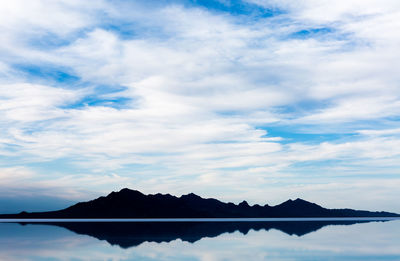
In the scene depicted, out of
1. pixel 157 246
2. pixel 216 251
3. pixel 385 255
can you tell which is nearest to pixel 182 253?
pixel 216 251

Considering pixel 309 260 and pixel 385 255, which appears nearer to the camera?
pixel 309 260

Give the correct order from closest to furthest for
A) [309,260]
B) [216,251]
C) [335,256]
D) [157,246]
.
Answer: [309,260] < [335,256] < [216,251] < [157,246]

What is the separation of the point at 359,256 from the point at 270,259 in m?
9.04

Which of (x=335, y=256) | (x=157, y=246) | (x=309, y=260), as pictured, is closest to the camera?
(x=309, y=260)

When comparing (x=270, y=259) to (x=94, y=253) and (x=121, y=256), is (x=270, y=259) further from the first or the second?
(x=94, y=253)

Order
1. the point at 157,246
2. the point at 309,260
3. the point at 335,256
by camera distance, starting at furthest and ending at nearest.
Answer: the point at 157,246 → the point at 335,256 → the point at 309,260

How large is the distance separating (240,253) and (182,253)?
5.65m

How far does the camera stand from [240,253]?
44.2 m

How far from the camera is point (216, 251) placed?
151 ft

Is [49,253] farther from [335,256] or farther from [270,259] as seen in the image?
[335,256]

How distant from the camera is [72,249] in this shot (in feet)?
157

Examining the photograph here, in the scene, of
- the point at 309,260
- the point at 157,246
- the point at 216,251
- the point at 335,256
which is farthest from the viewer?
the point at 157,246

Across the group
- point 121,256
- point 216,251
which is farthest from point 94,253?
point 216,251

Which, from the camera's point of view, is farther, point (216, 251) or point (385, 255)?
point (216, 251)
